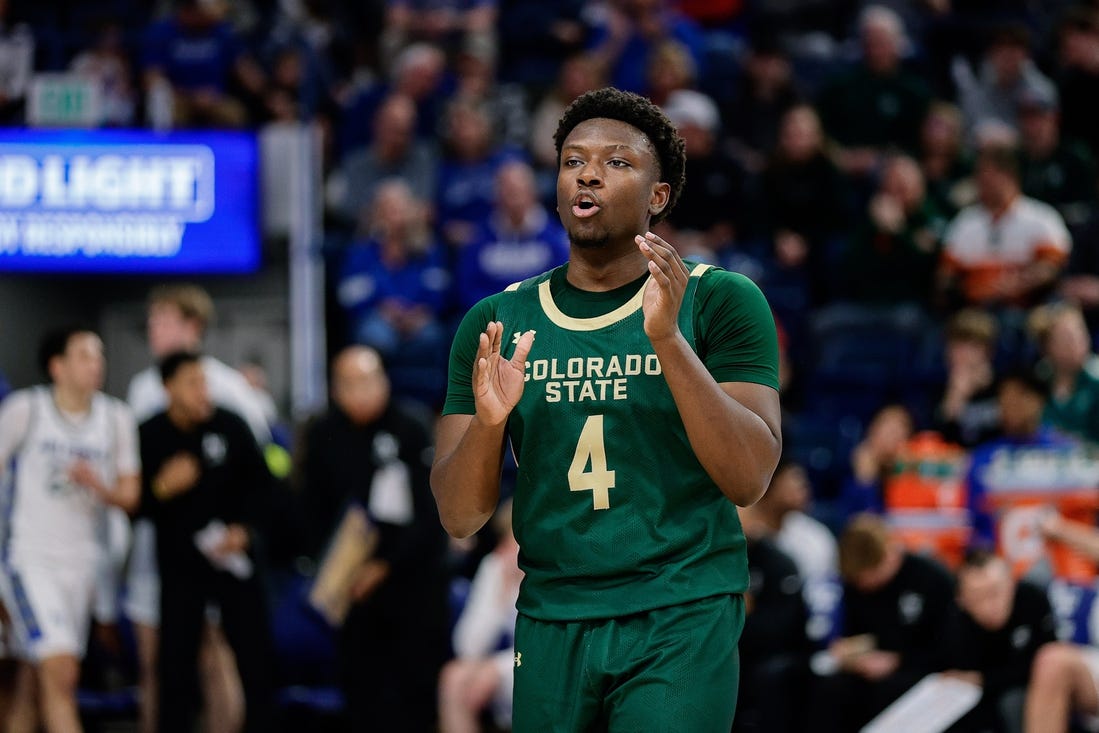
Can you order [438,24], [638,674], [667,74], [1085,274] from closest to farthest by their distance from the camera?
[638,674]
[1085,274]
[667,74]
[438,24]

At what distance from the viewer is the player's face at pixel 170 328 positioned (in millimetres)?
7855

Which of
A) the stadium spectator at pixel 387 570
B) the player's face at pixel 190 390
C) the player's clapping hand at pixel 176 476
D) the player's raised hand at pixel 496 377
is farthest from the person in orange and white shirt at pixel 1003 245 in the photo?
the player's raised hand at pixel 496 377

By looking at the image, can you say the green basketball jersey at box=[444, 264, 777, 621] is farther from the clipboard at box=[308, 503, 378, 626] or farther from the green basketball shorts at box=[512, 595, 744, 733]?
the clipboard at box=[308, 503, 378, 626]

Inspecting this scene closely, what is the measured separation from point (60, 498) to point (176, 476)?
64 centimetres

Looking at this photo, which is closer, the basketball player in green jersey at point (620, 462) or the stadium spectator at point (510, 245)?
the basketball player in green jersey at point (620, 462)

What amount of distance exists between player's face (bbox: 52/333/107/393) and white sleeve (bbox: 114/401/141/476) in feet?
0.69

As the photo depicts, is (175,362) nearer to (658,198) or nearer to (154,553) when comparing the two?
(154,553)

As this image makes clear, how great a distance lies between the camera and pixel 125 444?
7.67 meters

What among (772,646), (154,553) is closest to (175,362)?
(154,553)

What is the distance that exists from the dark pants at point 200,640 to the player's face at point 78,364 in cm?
99

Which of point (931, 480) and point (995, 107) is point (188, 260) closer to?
point (931, 480)

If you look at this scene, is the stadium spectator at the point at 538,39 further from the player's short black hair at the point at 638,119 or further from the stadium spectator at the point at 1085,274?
the player's short black hair at the point at 638,119

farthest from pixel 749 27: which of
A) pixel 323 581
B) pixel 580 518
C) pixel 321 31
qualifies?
pixel 580 518

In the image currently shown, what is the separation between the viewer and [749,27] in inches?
520
